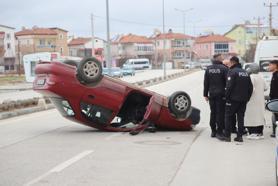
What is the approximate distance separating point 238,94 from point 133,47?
138 m

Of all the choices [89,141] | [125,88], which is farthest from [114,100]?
[89,141]

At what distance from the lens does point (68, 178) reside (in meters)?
8.13

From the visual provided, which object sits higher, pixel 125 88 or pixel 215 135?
pixel 125 88

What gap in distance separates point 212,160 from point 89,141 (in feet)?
11.1

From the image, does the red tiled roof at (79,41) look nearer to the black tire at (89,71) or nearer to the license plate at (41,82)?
the license plate at (41,82)

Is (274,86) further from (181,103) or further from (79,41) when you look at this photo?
(79,41)

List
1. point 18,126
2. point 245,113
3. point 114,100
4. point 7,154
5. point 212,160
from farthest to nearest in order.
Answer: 1. point 18,126
2. point 114,100
3. point 245,113
4. point 7,154
5. point 212,160

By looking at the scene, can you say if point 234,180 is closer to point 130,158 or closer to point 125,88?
point 130,158

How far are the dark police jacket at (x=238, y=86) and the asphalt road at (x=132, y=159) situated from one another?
0.92 metres

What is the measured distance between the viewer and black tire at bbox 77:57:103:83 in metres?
12.7

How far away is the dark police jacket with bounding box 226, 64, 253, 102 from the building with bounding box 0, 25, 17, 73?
348 feet

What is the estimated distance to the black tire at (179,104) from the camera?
12.9 meters

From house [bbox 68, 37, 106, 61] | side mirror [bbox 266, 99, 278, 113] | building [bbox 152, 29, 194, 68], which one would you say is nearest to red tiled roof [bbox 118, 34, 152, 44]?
building [bbox 152, 29, 194, 68]

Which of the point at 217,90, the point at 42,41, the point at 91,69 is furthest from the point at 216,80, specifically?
the point at 42,41
